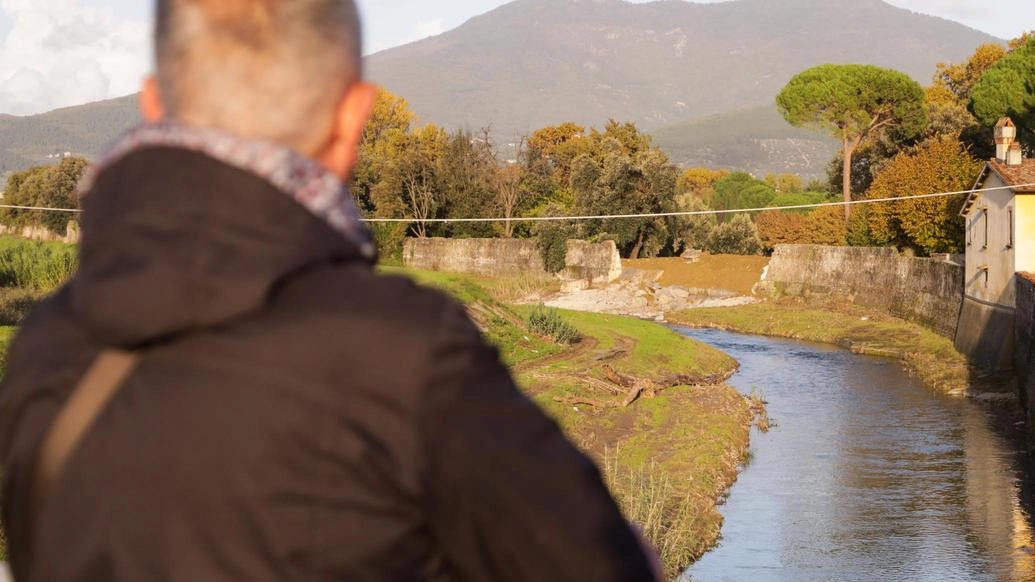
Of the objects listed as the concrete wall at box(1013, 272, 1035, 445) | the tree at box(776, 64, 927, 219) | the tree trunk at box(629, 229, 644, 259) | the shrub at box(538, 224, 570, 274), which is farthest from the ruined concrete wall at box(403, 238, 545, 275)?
the concrete wall at box(1013, 272, 1035, 445)

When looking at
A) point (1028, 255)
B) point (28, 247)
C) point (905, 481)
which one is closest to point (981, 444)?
point (905, 481)

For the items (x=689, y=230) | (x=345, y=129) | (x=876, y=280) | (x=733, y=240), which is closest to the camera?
(x=345, y=129)

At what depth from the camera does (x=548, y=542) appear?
5.04ft

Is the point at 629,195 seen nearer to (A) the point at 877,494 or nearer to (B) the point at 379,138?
(A) the point at 877,494

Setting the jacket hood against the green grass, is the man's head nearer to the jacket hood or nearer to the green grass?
the jacket hood

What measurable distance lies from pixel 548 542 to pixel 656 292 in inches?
2137

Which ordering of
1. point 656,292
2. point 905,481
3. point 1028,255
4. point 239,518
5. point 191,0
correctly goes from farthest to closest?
1. point 656,292
2. point 1028,255
3. point 905,481
4. point 191,0
5. point 239,518

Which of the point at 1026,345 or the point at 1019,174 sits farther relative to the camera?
the point at 1019,174

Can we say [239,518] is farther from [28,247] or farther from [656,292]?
[656,292]

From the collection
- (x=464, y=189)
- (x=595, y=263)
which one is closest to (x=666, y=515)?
(x=595, y=263)

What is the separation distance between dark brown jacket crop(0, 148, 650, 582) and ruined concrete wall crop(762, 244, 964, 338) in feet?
128

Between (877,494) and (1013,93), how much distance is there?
3317cm

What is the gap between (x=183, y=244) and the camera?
4.99ft

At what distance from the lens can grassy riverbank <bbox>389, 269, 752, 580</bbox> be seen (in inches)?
727
